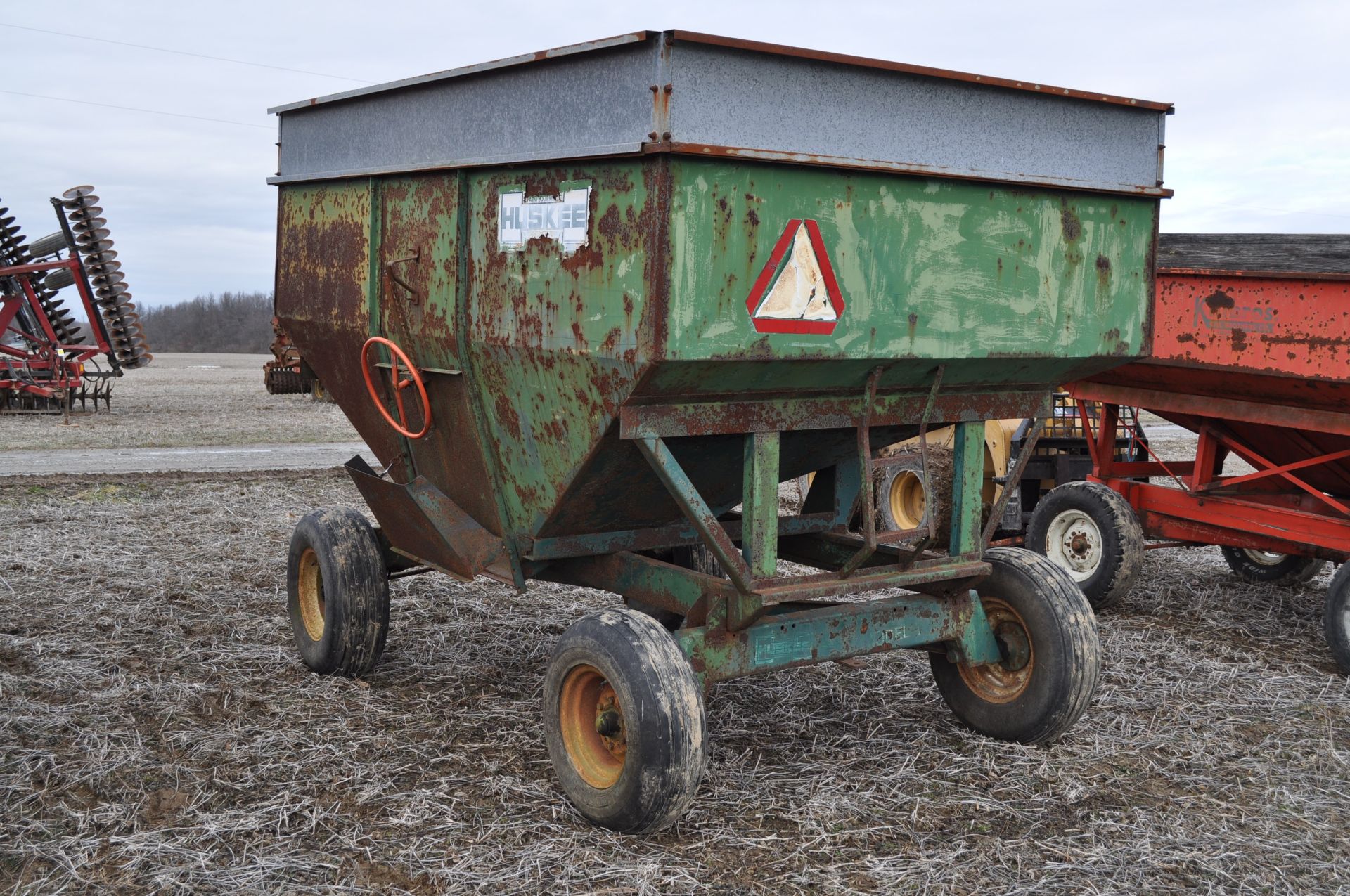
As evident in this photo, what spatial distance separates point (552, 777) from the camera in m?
4.32

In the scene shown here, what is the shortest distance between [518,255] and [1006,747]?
259 centimetres

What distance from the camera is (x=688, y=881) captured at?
348 centimetres

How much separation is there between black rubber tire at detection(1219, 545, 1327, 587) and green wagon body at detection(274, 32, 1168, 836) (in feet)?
13.0

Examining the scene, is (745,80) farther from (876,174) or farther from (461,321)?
(461,321)

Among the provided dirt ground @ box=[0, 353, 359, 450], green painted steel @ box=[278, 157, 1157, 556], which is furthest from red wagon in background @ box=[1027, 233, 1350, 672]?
dirt ground @ box=[0, 353, 359, 450]

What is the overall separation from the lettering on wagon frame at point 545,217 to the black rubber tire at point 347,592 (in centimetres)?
183

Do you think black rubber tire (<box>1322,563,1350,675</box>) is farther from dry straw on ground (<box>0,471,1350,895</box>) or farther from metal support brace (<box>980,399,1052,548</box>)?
metal support brace (<box>980,399,1052,548</box>)

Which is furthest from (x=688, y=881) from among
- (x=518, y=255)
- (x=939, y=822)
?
(x=518, y=255)

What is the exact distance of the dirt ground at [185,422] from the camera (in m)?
16.0

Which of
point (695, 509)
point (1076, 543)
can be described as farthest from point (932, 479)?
point (695, 509)

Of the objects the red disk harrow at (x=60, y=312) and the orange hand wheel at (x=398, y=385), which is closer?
the orange hand wheel at (x=398, y=385)

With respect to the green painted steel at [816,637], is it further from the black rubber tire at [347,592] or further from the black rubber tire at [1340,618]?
the black rubber tire at [1340,618]

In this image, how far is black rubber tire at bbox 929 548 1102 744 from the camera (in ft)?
14.5

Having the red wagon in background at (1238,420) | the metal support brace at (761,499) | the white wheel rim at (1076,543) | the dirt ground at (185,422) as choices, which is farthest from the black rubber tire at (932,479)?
the dirt ground at (185,422)
